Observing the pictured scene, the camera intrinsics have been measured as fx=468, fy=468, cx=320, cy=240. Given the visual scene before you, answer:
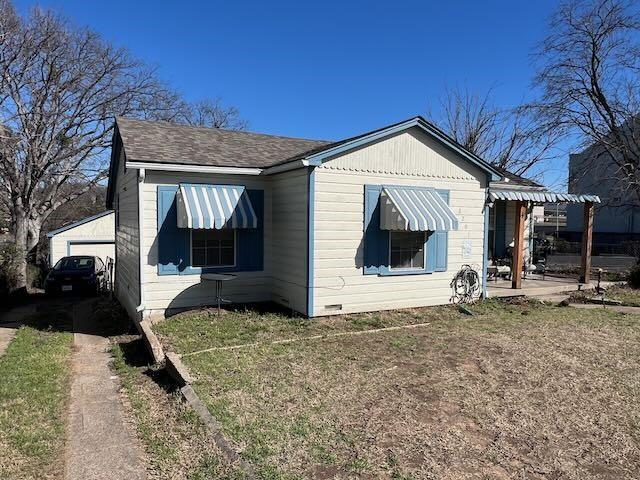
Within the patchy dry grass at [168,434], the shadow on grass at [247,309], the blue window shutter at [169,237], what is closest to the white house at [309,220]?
the blue window shutter at [169,237]

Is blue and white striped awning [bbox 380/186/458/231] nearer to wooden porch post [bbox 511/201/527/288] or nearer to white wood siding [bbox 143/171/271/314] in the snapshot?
white wood siding [bbox 143/171/271/314]

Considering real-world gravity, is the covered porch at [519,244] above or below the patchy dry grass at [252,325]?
above

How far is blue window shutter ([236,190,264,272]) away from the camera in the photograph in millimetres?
9945

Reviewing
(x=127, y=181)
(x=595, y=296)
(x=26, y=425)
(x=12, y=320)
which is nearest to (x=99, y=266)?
(x=12, y=320)

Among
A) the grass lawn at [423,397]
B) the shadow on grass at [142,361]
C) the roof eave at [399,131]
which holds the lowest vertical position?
the shadow on grass at [142,361]

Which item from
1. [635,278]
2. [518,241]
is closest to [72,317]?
[518,241]

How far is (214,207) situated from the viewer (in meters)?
9.13

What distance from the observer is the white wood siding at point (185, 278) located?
905 cm

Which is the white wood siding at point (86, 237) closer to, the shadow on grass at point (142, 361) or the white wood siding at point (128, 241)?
the white wood siding at point (128, 241)

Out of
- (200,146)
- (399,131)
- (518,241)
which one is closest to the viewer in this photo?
(399,131)

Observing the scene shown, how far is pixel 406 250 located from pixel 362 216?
142 cm

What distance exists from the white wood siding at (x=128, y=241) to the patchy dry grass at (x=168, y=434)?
3.59 metres

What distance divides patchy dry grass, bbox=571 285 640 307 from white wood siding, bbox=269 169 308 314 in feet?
24.3

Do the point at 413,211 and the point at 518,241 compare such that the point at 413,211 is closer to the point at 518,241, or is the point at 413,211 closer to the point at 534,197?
the point at 518,241
